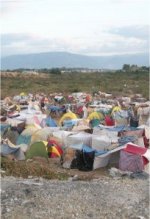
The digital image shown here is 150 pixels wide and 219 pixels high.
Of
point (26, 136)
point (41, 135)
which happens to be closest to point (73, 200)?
point (41, 135)

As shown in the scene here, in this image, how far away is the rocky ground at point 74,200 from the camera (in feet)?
27.4

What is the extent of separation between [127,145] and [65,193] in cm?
495

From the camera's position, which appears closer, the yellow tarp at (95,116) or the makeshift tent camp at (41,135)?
the makeshift tent camp at (41,135)

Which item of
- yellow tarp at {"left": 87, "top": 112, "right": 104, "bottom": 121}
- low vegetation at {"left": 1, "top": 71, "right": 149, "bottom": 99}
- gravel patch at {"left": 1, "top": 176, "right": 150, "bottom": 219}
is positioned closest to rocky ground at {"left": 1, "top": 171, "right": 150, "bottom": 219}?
gravel patch at {"left": 1, "top": 176, "right": 150, "bottom": 219}

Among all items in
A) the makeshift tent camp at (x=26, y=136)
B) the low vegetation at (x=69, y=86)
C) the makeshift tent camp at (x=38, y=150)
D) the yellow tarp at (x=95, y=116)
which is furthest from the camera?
the low vegetation at (x=69, y=86)

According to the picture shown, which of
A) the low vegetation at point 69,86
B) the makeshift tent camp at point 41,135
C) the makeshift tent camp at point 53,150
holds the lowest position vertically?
the makeshift tent camp at point 53,150

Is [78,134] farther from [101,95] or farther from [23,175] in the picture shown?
[101,95]

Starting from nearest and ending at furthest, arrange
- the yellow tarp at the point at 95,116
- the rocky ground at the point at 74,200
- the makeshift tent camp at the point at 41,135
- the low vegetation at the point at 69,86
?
the rocky ground at the point at 74,200 → the makeshift tent camp at the point at 41,135 → the yellow tarp at the point at 95,116 → the low vegetation at the point at 69,86

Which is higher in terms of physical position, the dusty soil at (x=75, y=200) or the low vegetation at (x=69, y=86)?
the low vegetation at (x=69, y=86)

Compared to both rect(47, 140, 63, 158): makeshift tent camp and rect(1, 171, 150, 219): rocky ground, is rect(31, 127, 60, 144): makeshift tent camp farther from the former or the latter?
rect(1, 171, 150, 219): rocky ground

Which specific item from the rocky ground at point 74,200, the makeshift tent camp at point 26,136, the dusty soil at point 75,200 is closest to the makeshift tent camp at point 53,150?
the makeshift tent camp at point 26,136

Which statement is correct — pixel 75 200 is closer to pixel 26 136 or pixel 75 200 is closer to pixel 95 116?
pixel 26 136

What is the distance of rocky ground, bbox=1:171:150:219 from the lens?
8.34m

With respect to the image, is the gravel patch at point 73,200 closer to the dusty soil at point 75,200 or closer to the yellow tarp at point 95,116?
the dusty soil at point 75,200
